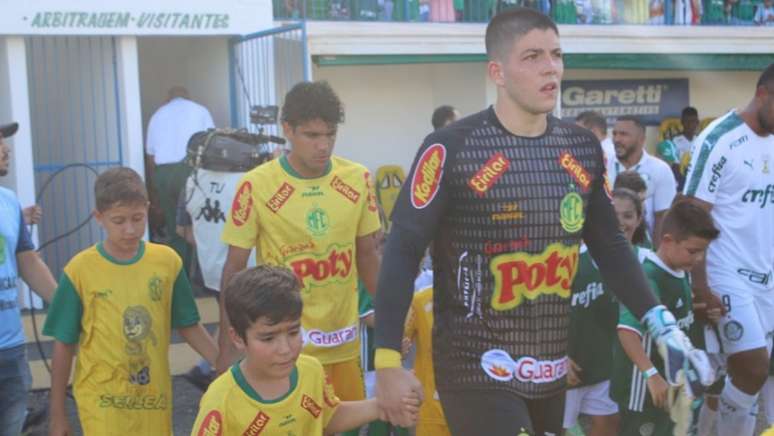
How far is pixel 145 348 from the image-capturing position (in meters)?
5.41

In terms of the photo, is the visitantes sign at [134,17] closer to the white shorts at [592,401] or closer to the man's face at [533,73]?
the white shorts at [592,401]

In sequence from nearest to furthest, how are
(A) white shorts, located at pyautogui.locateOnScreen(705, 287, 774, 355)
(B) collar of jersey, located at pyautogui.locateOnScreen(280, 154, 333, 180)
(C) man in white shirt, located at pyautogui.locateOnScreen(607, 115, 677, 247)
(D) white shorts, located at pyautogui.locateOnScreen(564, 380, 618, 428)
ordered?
A: (B) collar of jersey, located at pyautogui.locateOnScreen(280, 154, 333, 180), (D) white shorts, located at pyautogui.locateOnScreen(564, 380, 618, 428), (A) white shorts, located at pyautogui.locateOnScreen(705, 287, 774, 355), (C) man in white shirt, located at pyautogui.locateOnScreen(607, 115, 677, 247)

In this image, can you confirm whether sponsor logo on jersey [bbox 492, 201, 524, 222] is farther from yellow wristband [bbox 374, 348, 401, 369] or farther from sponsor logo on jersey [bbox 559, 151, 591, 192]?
yellow wristband [bbox 374, 348, 401, 369]

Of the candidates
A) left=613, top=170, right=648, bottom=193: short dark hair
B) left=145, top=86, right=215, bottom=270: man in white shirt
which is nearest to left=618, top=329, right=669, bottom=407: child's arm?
left=613, top=170, right=648, bottom=193: short dark hair

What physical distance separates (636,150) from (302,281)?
5.00 meters

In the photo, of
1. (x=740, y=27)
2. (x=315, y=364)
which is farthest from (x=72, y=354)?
(x=740, y=27)

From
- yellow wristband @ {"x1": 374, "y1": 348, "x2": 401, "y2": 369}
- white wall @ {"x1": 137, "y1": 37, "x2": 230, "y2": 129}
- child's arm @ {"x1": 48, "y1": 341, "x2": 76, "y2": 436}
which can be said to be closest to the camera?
yellow wristband @ {"x1": 374, "y1": 348, "x2": 401, "y2": 369}

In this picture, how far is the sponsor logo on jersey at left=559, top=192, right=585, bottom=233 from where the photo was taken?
4207 mm

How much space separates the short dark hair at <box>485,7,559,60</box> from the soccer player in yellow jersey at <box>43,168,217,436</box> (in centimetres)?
197

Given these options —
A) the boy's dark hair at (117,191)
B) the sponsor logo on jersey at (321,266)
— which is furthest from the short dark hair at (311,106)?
the boy's dark hair at (117,191)

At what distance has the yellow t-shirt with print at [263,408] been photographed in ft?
13.5

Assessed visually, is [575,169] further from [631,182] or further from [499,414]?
[631,182]

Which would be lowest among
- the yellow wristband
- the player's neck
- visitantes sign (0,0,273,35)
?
the yellow wristband

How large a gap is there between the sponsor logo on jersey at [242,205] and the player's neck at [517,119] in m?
1.76
